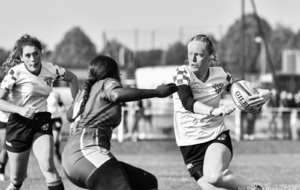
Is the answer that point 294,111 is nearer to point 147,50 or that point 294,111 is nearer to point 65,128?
point 65,128

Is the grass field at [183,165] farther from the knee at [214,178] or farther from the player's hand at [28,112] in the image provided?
the knee at [214,178]

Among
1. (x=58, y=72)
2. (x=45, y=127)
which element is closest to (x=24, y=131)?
(x=45, y=127)

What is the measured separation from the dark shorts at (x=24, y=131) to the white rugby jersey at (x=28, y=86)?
0.16m

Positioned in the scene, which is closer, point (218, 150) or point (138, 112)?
point (218, 150)

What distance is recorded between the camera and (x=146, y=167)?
43.2 feet

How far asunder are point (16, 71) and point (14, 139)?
2.48 feet

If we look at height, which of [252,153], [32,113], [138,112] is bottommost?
[252,153]

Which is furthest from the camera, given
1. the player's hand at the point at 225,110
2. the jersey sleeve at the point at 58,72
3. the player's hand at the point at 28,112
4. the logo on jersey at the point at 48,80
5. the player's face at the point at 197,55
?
the jersey sleeve at the point at 58,72

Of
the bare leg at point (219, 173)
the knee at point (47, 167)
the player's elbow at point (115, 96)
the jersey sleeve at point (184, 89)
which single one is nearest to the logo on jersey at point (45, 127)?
the knee at point (47, 167)

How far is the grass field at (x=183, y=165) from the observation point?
978 centimetres

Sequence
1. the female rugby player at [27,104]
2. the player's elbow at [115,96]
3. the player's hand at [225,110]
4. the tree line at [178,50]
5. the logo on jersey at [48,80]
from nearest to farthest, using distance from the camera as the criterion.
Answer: the player's elbow at [115,96] < the player's hand at [225,110] < the female rugby player at [27,104] < the logo on jersey at [48,80] < the tree line at [178,50]

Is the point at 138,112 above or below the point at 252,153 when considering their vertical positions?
above

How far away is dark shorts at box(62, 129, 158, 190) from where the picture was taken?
15.7 ft

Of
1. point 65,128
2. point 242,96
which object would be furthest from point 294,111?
point 242,96
